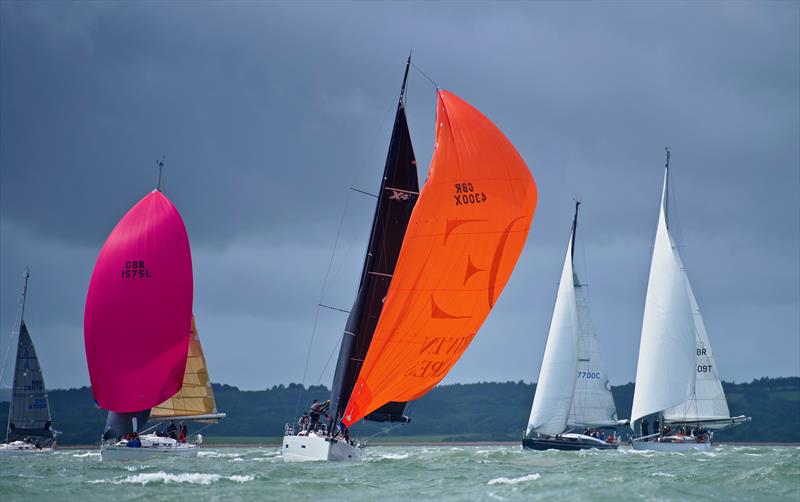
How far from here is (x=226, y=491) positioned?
33.8 metres

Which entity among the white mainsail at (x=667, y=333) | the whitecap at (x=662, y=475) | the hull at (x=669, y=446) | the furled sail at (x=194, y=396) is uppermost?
the white mainsail at (x=667, y=333)

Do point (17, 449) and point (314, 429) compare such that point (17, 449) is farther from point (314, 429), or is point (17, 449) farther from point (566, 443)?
point (314, 429)

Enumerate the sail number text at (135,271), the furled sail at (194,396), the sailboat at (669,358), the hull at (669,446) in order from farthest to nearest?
the sailboat at (669,358) → the hull at (669,446) → the furled sail at (194,396) → the sail number text at (135,271)

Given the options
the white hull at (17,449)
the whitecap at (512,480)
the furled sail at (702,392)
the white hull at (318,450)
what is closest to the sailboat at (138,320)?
the white hull at (318,450)

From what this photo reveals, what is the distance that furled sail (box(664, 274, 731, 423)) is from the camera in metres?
68.9

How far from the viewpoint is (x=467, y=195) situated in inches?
1478

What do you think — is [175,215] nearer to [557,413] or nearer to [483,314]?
[483,314]

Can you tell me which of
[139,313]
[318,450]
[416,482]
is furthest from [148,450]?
[416,482]

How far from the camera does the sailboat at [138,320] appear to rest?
51062 millimetres

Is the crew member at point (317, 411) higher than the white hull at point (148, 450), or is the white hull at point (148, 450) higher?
the crew member at point (317, 411)

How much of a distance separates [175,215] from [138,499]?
23626mm

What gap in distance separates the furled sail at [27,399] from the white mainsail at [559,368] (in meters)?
29.4

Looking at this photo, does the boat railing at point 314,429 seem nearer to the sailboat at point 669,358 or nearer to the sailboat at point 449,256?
the sailboat at point 449,256

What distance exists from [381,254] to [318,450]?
7330mm
